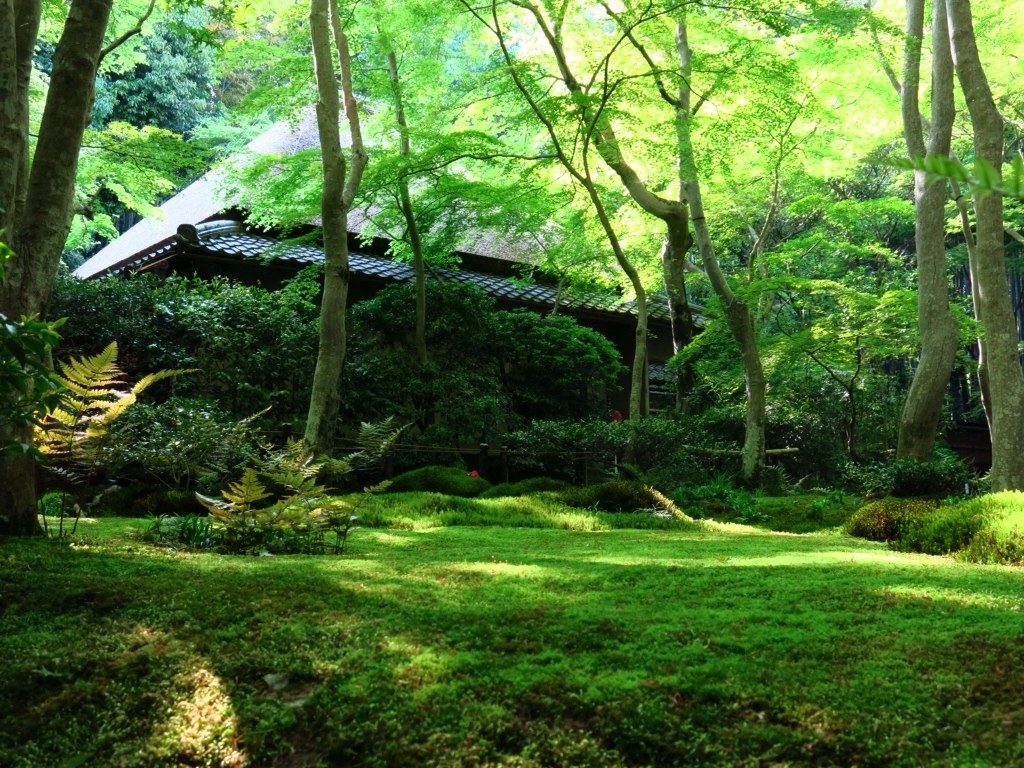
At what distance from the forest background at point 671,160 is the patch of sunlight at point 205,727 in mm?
5456

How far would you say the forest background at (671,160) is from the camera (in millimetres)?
9609

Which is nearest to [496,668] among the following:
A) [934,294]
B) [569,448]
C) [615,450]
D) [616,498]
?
[616,498]

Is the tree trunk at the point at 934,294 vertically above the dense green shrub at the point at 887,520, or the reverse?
the tree trunk at the point at 934,294

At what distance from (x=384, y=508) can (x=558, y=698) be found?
5.23 meters

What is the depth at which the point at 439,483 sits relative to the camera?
9.08 metres

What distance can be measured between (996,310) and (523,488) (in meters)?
5.34

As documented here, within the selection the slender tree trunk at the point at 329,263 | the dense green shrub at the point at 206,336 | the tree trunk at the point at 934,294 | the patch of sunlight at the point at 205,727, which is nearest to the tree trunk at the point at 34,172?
the patch of sunlight at the point at 205,727

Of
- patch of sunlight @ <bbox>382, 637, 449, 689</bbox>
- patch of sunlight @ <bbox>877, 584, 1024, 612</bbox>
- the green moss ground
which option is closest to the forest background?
the green moss ground

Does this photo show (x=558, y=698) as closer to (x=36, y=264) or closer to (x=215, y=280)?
(x=36, y=264)

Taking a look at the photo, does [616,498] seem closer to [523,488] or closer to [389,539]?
[523,488]

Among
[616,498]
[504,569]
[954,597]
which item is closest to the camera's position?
[954,597]

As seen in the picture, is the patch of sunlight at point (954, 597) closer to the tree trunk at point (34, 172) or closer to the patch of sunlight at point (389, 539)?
the patch of sunlight at point (389, 539)

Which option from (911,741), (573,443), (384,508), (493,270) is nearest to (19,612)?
(911,741)

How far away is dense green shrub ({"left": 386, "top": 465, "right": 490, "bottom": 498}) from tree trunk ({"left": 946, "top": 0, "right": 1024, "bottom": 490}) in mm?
5422
